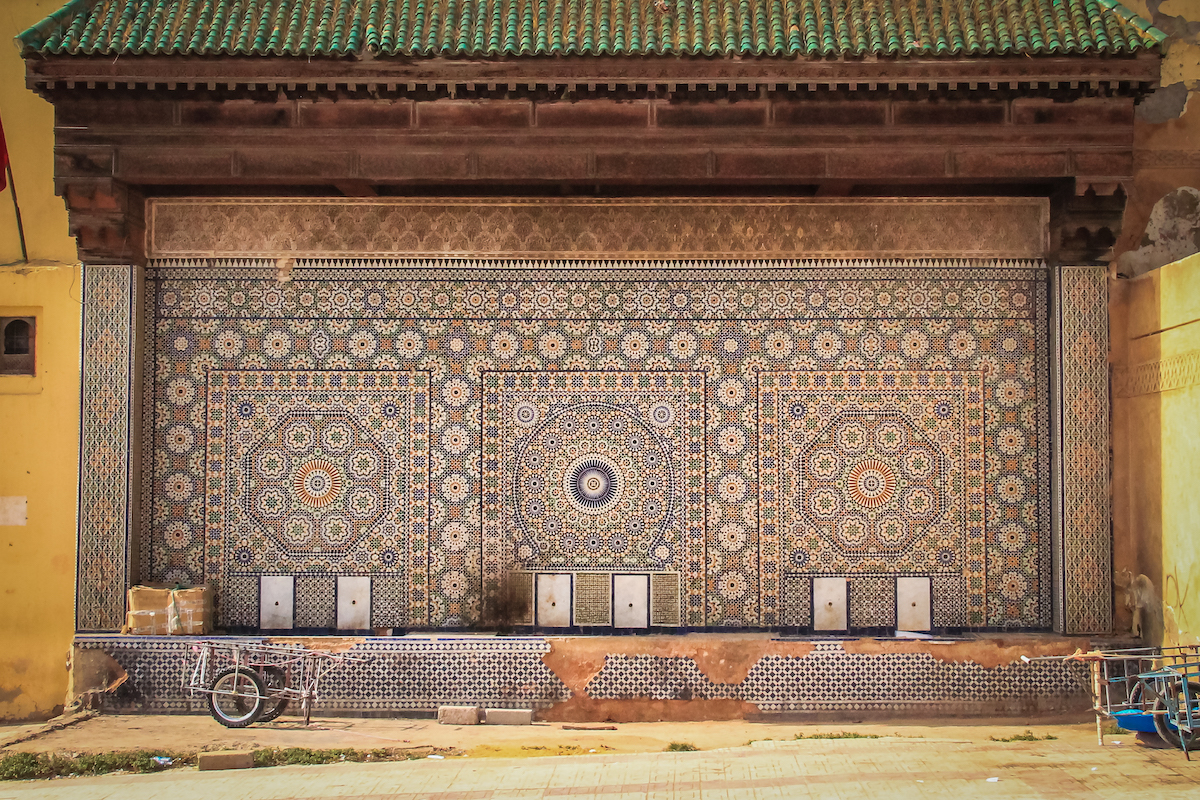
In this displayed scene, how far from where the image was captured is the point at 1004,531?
6.76 meters

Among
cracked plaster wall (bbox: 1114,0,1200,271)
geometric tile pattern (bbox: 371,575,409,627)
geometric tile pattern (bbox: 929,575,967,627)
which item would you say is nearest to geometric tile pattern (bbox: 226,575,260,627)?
geometric tile pattern (bbox: 371,575,409,627)

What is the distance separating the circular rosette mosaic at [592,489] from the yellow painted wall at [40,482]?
3.46 meters

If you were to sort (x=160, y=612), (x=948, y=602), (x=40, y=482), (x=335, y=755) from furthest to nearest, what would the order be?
(x=40, y=482), (x=948, y=602), (x=160, y=612), (x=335, y=755)

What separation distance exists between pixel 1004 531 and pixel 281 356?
5406 mm

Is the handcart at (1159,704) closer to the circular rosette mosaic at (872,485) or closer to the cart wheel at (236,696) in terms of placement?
the circular rosette mosaic at (872,485)

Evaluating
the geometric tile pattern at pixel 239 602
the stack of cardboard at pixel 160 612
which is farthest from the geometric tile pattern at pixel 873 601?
the stack of cardboard at pixel 160 612

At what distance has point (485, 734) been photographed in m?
6.11

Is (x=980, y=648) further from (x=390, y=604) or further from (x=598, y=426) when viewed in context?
(x=390, y=604)

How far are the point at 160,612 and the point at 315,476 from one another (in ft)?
4.53

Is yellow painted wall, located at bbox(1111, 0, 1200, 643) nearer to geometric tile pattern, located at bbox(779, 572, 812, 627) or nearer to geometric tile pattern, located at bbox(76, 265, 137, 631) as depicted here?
geometric tile pattern, located at bbox(779, 572, 812, 627)

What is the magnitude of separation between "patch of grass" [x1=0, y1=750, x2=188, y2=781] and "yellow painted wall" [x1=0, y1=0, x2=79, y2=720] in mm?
1708

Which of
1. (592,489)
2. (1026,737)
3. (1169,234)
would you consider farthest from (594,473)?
(1169,234)

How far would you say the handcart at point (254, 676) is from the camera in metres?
6.11

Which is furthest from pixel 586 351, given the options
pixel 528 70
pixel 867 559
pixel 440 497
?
pixel 867 559
